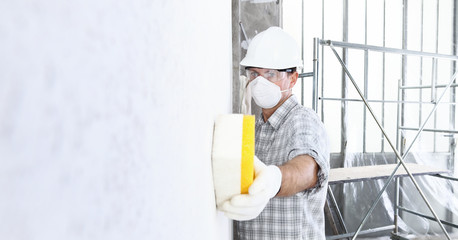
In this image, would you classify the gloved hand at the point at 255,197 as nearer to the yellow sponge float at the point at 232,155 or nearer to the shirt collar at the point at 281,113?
the yellow sponge float at the point at 232,155

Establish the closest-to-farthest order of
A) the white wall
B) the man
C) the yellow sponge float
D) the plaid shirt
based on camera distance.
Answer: the white wall → the yellow sponge float → the man → the plaid shirt

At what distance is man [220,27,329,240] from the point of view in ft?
2.77

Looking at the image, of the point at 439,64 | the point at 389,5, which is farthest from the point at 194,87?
the point at 439,64

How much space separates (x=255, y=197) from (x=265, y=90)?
28.4 inches

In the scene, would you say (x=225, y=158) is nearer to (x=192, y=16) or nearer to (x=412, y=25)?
(x=192, y=16)

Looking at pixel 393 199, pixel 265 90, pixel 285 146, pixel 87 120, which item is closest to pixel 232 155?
pixel 87 120

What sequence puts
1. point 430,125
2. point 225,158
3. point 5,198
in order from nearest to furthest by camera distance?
point 5,198 < point 225,158 < point 430,125

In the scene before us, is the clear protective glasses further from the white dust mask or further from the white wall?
the white wall

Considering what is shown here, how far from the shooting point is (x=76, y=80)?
3.2 inches

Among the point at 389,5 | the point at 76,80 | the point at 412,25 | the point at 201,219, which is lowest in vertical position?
the point at 201,219

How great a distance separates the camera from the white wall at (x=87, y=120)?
6 centimetres

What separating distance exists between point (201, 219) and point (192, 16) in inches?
6.6

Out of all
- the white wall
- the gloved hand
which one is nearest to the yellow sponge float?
the gloved hand

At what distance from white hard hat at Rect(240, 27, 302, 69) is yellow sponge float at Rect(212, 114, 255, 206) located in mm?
795
